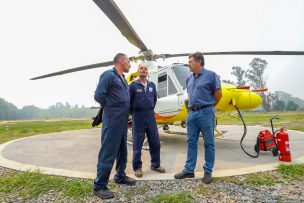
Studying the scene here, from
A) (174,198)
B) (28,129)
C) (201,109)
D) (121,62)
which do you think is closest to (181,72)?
(201,109)

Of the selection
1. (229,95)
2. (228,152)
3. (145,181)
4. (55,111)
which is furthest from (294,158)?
(55,111)

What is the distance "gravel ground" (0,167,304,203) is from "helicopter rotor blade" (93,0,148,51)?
107 inches

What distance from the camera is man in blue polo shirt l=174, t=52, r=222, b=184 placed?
349cm

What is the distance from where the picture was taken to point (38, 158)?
5.14m

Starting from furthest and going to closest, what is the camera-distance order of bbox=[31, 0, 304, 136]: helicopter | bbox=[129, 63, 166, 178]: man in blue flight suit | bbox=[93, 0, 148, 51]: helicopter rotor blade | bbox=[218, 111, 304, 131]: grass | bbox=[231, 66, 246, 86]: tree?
bbox=[231, 66, 246, 86]: tree < bbox=[218, 111, 304, 131]: grass < bbox=[31, 0, 304, 136]: helicopter < bbox=[129, 63, 166, 178]: man in blue flight suit < bbox=[93, 0, 148, 51]: helicopter rotor blade

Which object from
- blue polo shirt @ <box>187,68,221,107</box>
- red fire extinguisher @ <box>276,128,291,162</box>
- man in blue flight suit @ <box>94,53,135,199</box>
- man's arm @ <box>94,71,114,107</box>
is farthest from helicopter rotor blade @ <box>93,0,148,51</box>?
red fire extinguisher @ <box>276,128,291,162</box>

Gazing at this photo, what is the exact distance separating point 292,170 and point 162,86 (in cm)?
388

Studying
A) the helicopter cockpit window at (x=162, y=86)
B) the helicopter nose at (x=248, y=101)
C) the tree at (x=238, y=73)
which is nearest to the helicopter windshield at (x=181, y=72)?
the helicopter cockpit window at (x=162, y=86)

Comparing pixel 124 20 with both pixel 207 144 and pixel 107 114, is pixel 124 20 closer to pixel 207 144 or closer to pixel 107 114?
pixel 107 114

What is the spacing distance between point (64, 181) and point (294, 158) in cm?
416

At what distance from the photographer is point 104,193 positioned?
2859mm

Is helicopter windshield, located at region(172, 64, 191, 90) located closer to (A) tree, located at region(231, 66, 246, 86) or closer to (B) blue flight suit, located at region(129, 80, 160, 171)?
(B) blue flight suit, located at region(129, 80, 160, 171)

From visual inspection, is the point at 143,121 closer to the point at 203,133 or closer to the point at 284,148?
the point at 203,133

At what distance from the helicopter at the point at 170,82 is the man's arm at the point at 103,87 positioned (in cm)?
120
